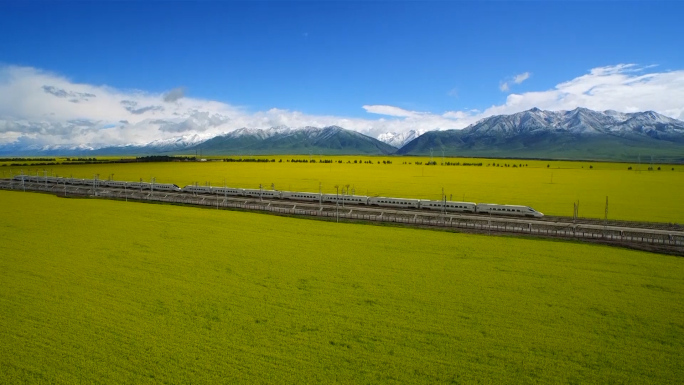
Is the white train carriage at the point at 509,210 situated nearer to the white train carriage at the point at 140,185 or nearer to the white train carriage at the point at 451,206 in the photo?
the white train carriage at the point at 451,206

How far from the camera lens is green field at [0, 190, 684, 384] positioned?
1579cm

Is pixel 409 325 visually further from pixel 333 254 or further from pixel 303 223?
pixel 303 223

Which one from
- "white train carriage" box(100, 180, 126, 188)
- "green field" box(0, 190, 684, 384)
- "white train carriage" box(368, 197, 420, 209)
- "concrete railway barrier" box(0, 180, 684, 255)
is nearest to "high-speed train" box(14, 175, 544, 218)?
"white train carriage" box(368, 197, 420, 209)

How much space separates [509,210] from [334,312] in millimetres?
38912

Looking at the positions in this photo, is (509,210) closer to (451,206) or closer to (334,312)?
(451,206)

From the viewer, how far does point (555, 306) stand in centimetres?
2209

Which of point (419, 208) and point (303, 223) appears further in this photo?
point (419, 208)

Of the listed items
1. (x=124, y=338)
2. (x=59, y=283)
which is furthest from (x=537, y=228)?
(x=59, y=283)

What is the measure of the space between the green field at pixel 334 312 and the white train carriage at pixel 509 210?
15102mm

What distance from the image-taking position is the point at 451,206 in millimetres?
57250

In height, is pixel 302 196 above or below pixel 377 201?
above

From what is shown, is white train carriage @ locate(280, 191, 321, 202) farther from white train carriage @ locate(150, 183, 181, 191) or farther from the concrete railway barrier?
white train carriage @ locate(150, 183, 181, 191)

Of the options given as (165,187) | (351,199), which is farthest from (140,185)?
(351,199)

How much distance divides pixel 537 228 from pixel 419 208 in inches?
709
